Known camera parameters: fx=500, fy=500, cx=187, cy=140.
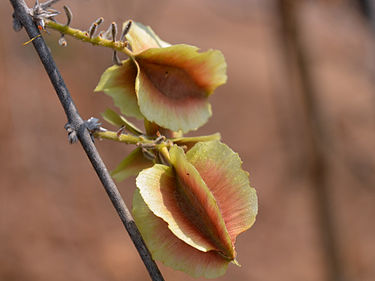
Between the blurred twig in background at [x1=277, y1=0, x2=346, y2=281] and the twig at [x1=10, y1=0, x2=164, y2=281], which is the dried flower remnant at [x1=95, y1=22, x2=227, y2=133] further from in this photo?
the blurred twig in background at [x1=277, y1=0, x2=346, y2=281]

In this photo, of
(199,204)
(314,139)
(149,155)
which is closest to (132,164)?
(149,155)

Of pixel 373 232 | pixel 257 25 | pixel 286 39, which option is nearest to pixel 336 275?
pixel 286 39

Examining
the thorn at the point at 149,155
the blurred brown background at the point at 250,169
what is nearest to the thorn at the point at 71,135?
the thorn at the point at 149,155

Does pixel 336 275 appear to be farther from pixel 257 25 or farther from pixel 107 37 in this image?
pixel 257 25

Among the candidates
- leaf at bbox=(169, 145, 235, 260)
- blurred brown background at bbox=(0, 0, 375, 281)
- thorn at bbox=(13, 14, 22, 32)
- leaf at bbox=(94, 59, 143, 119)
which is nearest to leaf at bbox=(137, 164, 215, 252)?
leaf at bbox=(169, 145, 235, 260)

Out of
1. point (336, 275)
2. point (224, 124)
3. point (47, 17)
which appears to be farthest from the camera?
point (224, 124)

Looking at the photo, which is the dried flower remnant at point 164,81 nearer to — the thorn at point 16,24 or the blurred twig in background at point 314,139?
the thorn at point 16,24

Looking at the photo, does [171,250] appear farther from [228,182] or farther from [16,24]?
[16,24]
